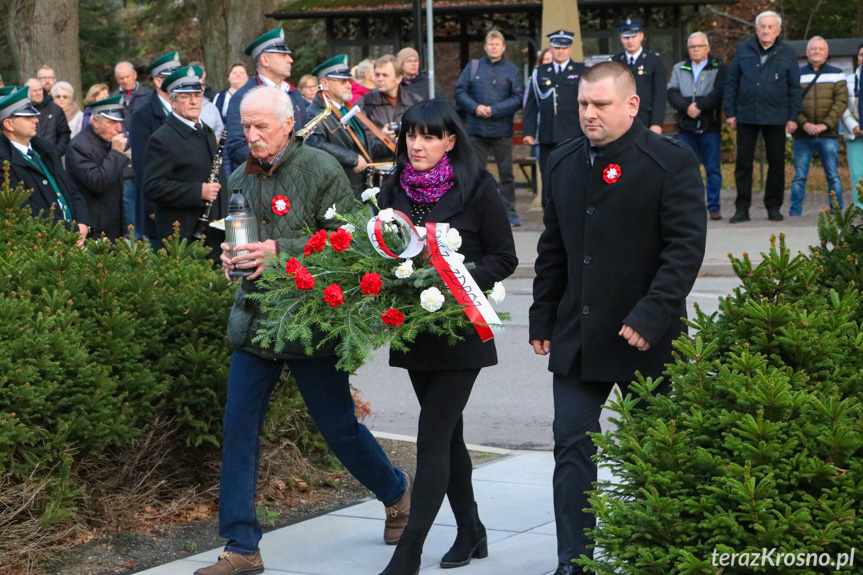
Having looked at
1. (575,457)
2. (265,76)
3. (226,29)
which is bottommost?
(575,457)

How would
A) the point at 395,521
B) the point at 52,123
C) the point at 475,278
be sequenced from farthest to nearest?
the point at 52,123 → the point at 395,521 → the point at 475,278

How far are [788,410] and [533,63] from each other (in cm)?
1952

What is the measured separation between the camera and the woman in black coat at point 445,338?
489 centimetres

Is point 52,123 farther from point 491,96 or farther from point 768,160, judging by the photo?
point 768,160

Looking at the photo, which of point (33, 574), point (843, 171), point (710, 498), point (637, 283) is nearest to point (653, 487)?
point (710, 498)

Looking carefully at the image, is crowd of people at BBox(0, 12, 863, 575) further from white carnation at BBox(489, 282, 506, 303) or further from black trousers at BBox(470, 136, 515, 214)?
black trousers at BBox(470, 136, 515, 214)

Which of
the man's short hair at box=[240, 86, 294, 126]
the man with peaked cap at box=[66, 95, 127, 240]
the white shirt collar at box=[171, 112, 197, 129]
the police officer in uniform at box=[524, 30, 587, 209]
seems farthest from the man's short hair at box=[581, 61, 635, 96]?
the police officer in uniform at box=[524, 30, 587, 209]

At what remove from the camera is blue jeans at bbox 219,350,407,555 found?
5141mm

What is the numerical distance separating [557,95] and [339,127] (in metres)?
6.35

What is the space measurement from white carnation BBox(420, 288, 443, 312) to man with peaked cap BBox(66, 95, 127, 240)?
6.30 meters

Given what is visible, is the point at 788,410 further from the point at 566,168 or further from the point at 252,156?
the point at 252,156

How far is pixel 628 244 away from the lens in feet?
15.3

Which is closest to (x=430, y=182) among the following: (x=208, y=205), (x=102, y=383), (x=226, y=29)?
(x=102, y=383)

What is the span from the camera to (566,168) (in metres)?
4.86
